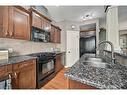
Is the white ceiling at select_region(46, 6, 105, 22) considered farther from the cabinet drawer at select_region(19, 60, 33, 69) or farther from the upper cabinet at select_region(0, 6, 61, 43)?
the cabinet drawer at select_region(19, 60, 33, 69)

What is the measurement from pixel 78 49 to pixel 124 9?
380 centimetres

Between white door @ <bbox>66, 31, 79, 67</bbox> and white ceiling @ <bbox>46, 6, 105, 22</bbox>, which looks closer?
white ceiling @ <bbox>46, 6, 105, 22</bbox>

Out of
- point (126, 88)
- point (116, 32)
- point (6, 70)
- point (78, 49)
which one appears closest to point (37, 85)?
point (6, 70)

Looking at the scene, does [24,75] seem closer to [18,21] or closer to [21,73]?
[21,73]

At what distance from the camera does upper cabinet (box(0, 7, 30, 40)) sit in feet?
6.36

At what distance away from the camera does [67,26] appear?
5.57 meters

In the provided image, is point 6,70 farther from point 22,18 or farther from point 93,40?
point 93,40

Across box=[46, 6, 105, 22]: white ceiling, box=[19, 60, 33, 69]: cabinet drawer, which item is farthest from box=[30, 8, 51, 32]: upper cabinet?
box=[19, 60, 33, 69]: cabinet drawer

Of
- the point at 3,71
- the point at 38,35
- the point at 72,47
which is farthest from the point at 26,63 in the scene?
the point at 72,47

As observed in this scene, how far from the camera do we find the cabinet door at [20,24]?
86.0 inches

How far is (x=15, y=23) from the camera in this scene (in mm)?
2189

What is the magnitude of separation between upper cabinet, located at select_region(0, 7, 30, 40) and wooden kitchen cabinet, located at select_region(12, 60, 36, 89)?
2.06ft

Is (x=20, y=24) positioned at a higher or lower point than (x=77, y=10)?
lower

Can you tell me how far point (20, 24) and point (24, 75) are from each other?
1113 millimetres
